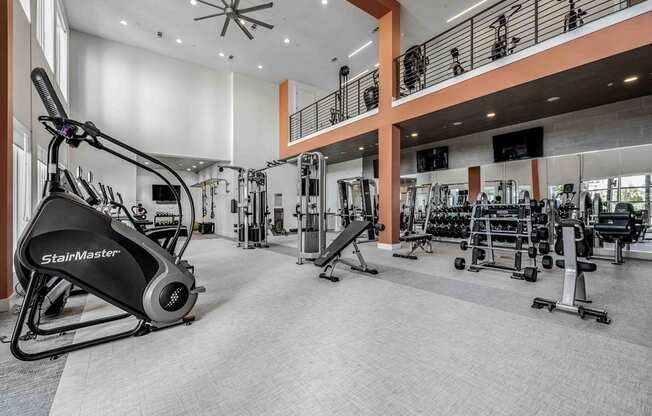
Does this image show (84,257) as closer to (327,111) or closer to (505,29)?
(505,29)

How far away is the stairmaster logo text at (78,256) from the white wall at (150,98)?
8.50 m

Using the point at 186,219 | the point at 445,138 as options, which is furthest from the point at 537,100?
the point at 186,219

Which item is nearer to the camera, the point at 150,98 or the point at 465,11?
the point at 465,11

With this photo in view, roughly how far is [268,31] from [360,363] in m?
8.93

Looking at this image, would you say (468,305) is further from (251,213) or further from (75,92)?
(75,92)

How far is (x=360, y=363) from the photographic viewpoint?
1.77m

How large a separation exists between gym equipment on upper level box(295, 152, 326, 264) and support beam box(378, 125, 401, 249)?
6.07ft

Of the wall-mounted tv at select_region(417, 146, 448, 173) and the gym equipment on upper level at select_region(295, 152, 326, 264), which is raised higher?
the wall-mounted tv at select_region(417, 146, 448, 173)

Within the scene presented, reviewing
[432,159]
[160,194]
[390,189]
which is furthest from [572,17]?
[160,194]

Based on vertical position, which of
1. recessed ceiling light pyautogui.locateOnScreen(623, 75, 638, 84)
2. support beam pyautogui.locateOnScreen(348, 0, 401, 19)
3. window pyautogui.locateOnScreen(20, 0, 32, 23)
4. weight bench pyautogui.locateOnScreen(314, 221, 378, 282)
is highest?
support beam pyautogui.locateOnScreen(348, 0, 401, 19)

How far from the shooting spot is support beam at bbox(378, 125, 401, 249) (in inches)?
257

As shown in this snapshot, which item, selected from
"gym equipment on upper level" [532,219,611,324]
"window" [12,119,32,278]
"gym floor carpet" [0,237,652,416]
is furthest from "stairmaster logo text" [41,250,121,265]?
"gym equipment on upper level" [532,219,611,324]

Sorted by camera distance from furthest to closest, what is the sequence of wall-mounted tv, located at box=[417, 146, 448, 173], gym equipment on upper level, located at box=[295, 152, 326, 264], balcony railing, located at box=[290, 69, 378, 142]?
balcony railing, located at box=[290, 69, 378, 142] → wall-mounted tv, located at box=[417, 146, 448, 173] → gym equipment on upper level, located at box=[295, 152, 326, 264]

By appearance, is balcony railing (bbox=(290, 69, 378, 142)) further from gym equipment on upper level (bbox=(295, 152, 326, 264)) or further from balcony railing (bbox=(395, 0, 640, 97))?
gym equipment on upper level (bbox=(295, 152, 326, 264))
